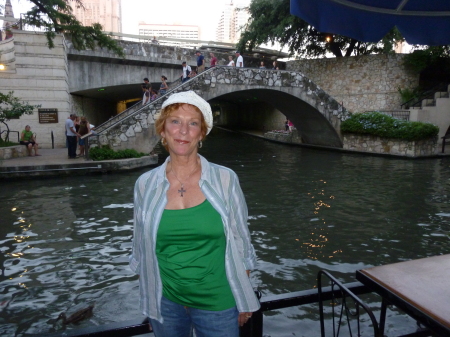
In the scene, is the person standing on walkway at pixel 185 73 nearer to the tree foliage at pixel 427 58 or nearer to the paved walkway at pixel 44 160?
the paved walkway at pixel 44 160

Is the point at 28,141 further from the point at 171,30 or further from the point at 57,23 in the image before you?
the point at 171,30

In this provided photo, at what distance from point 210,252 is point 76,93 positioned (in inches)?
760

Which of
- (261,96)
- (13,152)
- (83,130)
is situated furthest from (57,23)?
(261,96)

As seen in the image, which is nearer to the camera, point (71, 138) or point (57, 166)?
point (57, 166)

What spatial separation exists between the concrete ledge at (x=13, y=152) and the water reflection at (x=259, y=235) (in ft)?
8.28

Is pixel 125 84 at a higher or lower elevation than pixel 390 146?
higher

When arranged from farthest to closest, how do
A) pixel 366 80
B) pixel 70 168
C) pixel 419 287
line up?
pixel 366 80
pixel 70 168
pixel 419 287

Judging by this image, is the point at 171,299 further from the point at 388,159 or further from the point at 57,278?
the point at 388,159

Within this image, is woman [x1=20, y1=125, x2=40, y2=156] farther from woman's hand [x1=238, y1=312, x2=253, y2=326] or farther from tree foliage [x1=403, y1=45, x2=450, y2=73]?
tree foliage [x1=403, y1=45, x2=450, y2=73]

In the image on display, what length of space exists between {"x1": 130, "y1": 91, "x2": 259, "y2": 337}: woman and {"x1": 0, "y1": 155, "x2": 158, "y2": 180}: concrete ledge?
10099 millimetres

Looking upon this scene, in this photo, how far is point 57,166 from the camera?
1114 centimetres

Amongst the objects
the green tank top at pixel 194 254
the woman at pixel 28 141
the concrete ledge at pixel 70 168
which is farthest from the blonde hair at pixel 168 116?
the woman at pixel 28 141

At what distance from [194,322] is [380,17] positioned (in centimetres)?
305

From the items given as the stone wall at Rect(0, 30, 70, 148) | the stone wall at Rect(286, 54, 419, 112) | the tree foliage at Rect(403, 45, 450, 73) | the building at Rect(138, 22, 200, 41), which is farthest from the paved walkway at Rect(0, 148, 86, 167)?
the building at Rect(138, 22, 200, 41)
